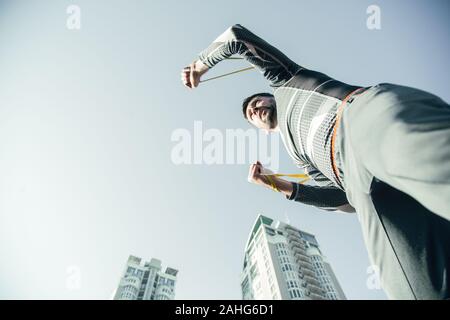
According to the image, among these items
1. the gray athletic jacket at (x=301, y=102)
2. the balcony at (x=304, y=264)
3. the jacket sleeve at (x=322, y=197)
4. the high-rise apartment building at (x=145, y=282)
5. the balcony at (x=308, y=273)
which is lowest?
the high-rise apartment building at (x=145, y=282)

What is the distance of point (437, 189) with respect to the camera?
0.85 m

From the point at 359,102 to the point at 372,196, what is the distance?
534mm

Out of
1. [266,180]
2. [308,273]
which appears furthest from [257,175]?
[308,273]

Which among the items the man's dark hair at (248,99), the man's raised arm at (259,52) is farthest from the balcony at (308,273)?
the man's raised arm at (259,52)

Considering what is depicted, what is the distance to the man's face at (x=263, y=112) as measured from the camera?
2.82m

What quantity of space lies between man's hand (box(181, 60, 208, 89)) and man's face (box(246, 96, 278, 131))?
708mm

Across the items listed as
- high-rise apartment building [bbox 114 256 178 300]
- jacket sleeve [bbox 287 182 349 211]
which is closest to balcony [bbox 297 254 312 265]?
high-rise apartment building [bbox 114 256 178 300]

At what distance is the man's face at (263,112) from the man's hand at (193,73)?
71 cm

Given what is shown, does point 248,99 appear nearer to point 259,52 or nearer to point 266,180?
point 259,52

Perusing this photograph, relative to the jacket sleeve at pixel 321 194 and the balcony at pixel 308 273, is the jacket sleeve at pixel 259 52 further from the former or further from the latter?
the balcony at pixel 308 273

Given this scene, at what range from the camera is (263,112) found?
285cm

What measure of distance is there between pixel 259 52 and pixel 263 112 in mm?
739
